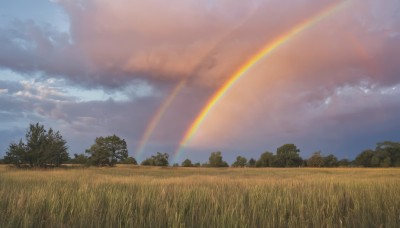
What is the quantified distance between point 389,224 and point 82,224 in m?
3.49

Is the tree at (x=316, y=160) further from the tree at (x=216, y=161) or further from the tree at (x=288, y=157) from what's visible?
the tree at (x=216, y=161)

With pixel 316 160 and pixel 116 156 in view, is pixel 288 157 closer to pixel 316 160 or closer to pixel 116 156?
pixel 316 160

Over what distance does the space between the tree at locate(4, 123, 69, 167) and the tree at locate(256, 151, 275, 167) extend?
243 feet

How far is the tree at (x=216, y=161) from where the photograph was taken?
107 m

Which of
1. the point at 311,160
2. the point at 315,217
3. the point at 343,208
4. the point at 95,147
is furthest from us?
the point at 311,160

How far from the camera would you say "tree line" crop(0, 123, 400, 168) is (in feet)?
152

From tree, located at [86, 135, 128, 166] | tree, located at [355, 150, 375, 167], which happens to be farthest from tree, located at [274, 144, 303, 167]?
tree, located at [86, 135, 128, 166]

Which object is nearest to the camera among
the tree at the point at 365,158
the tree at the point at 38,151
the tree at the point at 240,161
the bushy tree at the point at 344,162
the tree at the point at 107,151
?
the tree at the point at 38,151

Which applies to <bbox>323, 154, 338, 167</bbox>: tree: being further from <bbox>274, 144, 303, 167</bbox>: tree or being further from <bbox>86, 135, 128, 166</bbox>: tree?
<bbox>86, 135, 128, 166</bbox>: tree

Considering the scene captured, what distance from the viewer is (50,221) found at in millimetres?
4414

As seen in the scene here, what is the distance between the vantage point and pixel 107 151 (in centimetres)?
6944

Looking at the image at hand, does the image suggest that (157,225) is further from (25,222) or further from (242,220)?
(25,222)

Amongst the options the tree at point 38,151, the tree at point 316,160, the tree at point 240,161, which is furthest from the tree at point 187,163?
the tree at point 38,151

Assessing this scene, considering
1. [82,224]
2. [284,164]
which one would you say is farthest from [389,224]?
[284,164]
